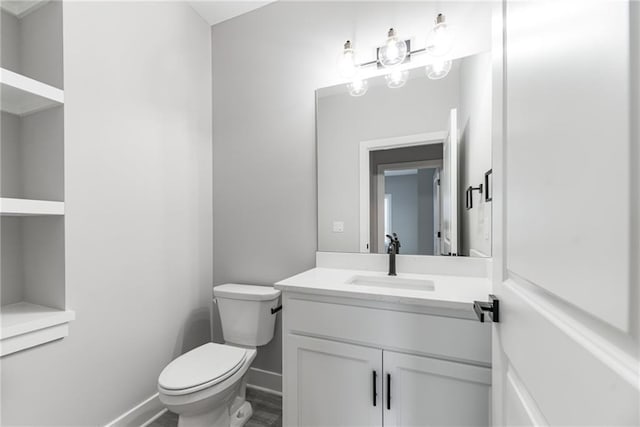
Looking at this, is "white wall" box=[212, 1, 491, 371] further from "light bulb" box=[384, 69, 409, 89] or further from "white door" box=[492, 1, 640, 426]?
"white door" box=[492, 1, 640, 426]

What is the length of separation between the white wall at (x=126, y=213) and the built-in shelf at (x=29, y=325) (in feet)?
0.18

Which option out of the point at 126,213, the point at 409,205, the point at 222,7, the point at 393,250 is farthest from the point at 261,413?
the point at 222,7

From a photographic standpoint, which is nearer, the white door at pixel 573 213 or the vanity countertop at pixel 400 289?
the white door at pixel 573 213

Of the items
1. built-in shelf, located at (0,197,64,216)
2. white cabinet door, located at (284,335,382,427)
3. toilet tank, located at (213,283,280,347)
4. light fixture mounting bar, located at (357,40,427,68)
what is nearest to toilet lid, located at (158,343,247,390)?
toilet tank, located at (213,283,280,347)

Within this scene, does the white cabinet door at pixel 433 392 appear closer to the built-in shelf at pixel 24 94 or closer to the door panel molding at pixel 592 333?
the door panel molding at pixel 592 333

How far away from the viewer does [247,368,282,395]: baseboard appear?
1889mm

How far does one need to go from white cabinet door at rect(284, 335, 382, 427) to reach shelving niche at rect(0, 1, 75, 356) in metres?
1.07

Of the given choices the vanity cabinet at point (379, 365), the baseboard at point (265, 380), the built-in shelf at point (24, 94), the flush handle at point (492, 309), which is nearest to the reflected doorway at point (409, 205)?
the vanity cabinet at point (379, 365)

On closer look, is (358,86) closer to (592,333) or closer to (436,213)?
(436,213)

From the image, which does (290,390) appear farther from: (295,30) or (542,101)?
(295,30)

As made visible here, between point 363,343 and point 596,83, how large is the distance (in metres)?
1.07

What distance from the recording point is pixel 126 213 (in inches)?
61.2

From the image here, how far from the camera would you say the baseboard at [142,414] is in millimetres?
1498

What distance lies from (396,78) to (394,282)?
1145 mm
